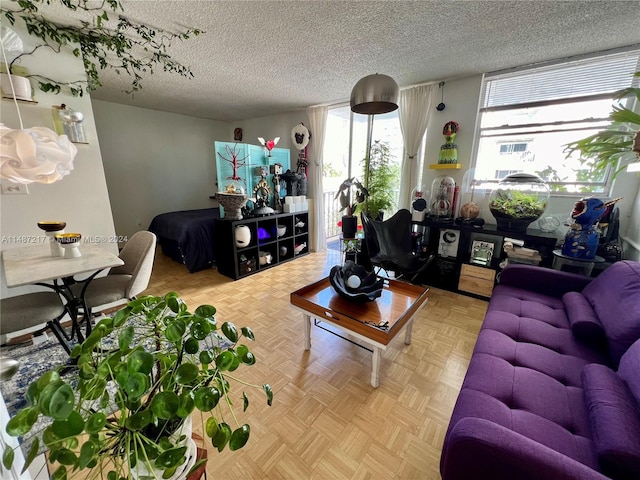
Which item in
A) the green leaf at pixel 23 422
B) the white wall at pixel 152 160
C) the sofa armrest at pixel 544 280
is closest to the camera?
the green leaf at pixel 23 422

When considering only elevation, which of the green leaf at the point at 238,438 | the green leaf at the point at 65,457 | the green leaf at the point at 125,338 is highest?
the green leaf at the point at 125,338

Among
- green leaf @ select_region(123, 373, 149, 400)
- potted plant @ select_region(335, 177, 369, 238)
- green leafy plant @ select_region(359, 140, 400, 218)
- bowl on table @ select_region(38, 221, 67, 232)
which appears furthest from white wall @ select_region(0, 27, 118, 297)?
green leafy plant @ select_region(359, 140, 400, 218)

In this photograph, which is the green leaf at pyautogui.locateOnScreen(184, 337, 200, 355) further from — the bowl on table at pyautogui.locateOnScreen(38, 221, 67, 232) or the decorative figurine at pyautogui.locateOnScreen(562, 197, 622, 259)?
the decorative figurine at pyautogui.locateOnScreen(562, 197, 622, 259)

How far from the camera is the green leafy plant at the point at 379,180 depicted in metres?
3.44

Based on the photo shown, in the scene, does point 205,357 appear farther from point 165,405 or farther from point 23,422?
point 23,422

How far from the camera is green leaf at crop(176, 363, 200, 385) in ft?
1.73

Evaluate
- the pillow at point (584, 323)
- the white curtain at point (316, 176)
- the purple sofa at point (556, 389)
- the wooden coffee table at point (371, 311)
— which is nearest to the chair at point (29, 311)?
the wooden coffee table at point (371, 311)

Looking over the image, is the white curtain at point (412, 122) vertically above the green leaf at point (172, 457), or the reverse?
the white curtain at point (412, 122)

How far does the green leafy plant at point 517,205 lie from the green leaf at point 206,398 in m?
2.91

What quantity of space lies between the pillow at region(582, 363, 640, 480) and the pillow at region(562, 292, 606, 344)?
0.42 m

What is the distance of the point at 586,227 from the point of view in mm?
2031

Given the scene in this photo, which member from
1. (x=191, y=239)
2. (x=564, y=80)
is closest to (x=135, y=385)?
(x=191, y=239)

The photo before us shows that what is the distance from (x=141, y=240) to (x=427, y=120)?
3.20 m

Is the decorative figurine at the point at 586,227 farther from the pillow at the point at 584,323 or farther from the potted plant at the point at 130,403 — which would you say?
the potted plant at the point at 130,403
